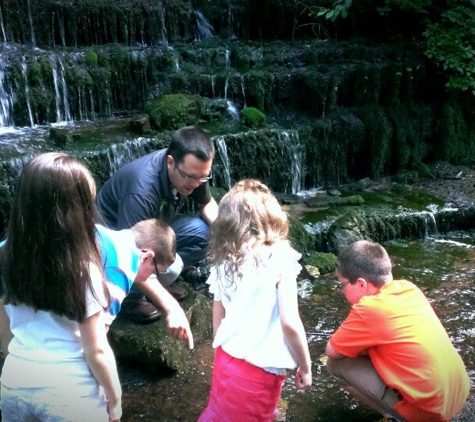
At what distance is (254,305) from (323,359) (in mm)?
1584

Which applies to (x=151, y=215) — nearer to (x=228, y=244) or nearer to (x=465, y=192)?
(x=228, y=244)

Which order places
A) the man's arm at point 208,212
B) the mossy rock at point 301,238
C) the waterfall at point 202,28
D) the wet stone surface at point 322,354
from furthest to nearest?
the waterfall at point 202,28
the mossy rock at point 301,238
the man's arm at point 208,212
the wet stone surface at point 322,354

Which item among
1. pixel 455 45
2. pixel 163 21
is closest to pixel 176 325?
pixel 455 45

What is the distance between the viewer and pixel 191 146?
10.6 feet

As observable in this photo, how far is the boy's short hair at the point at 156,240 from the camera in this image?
8.15 ft

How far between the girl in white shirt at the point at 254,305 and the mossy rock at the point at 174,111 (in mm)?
4684

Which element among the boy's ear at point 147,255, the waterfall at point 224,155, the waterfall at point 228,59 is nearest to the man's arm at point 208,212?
the boy's ear at point 147,255

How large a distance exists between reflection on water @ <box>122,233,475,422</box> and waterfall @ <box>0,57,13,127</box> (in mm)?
4301

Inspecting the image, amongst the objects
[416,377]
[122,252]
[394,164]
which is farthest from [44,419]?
[394,164]

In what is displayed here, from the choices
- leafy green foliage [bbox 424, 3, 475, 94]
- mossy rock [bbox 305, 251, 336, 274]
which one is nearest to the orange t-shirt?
mossy rock [bbox 305, 251, 336, 274]

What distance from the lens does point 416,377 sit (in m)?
2.57

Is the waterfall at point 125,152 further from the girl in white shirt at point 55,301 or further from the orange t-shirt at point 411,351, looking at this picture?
the girl in white shirt at point 55,301

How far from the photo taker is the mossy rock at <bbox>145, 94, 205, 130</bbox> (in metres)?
6.93

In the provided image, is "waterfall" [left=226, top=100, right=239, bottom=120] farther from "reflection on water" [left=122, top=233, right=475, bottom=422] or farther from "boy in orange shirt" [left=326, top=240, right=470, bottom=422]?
"boy in orange shirt" [left=326, top=240, right=470, bottom=422]
